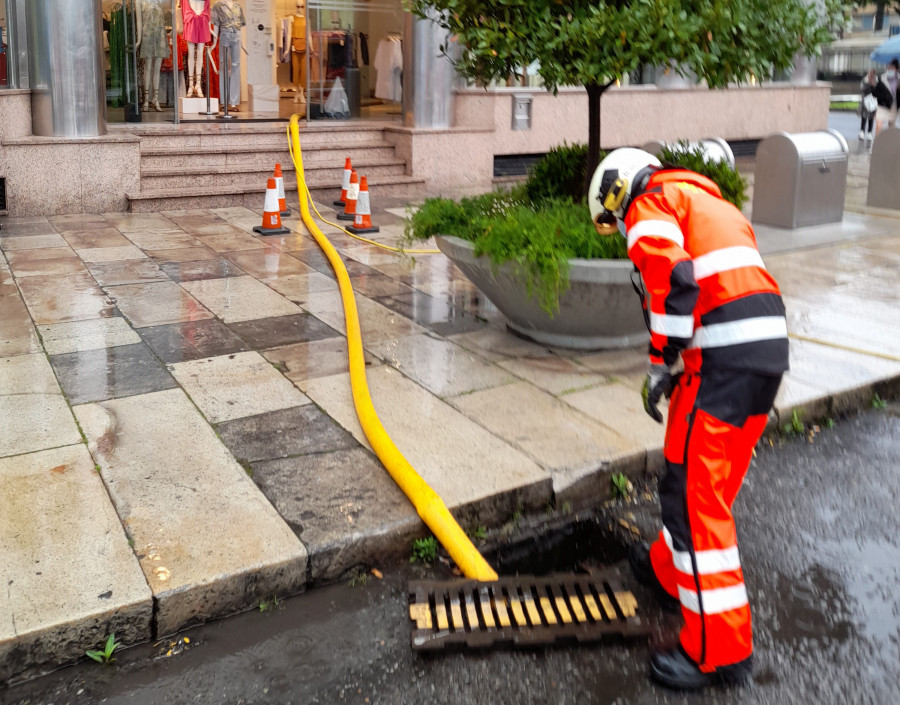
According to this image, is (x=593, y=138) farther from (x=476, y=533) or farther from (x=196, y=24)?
(x=196, y=24)

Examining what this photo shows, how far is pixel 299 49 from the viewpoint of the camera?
15820 millimetres

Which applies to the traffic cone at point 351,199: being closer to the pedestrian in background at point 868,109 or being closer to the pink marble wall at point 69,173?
the pink marble wall at point 69,173

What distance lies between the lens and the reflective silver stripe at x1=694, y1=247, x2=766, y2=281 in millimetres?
3195

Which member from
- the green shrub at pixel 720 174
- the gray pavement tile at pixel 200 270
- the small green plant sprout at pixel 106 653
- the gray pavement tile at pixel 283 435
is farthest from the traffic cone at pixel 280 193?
the small green plant sprout at pixel 106 653

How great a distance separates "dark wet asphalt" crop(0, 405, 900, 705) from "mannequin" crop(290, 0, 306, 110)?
43.0 ft

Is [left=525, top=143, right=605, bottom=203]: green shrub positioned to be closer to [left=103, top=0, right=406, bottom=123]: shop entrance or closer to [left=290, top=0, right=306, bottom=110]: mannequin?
[left=103, top=0, right=406, bottom=123]: shop entrance

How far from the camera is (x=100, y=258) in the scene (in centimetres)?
862

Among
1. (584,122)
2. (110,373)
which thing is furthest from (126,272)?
(584,122)

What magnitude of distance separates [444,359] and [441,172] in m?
8.28

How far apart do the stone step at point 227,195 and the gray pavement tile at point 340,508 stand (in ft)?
25.2

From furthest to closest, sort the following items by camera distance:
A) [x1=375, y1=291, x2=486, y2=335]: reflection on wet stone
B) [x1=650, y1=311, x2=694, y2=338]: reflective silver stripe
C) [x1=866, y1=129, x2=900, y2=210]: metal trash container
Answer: [x1=866, y1=129, x2=900, y2=210]: metal trash container, [x1=375, y1=291, x2=486, y2=335]: reflection on wet stone, [x1=650, y1=311, x2=694, y2=338]: reflective silver stripe

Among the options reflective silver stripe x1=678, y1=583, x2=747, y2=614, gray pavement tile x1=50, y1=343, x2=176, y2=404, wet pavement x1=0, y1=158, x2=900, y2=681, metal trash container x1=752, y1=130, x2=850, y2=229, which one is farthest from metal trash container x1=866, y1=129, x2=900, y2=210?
reflective silver stripe x1=678, y1=583, x2=747, y2=614

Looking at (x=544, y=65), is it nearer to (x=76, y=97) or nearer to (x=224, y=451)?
(x=224, y=451)

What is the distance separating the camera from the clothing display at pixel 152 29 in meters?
13.6
